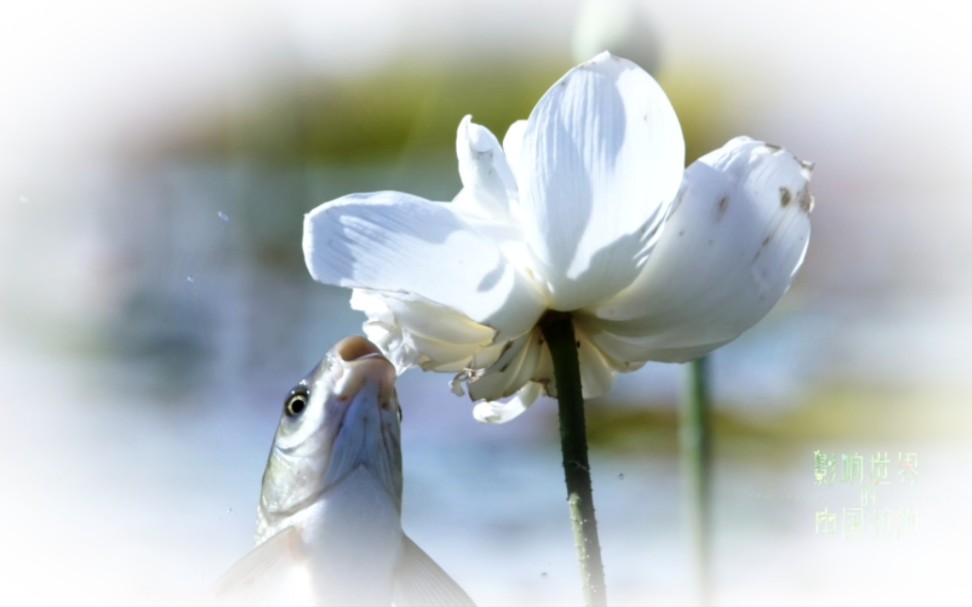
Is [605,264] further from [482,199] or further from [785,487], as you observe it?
[785,487]

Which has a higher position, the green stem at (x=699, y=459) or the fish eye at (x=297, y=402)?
the fish eye at (x=297, y=402)

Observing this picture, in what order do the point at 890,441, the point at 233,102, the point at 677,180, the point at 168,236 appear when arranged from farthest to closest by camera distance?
the point at 233,102, the point at 168,236, the point at 890,441, the point at 677,180

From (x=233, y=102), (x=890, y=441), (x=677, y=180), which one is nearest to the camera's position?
(x=677, y=180)

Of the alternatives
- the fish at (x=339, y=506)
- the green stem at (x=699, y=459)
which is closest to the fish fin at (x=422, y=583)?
the fish at (x=339, y=506)

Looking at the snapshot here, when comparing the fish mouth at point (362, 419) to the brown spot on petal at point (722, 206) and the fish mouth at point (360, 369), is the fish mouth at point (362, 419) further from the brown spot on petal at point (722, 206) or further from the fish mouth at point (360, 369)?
the brown spot on petal at point (722, 206)

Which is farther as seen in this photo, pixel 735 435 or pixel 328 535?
pixel 735 435

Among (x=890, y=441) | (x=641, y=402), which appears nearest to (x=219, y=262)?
(x=641, y=402)
